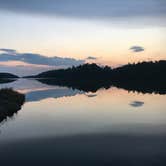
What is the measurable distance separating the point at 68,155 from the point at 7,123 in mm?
11643

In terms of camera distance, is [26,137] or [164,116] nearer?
[26,137]

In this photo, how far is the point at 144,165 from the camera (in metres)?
14.3

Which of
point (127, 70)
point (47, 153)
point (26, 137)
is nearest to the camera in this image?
point (47, 153)

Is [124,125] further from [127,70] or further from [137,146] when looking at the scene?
[127,70]

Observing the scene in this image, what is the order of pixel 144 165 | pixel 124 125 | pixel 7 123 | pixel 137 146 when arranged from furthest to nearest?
pixel 7 123 → pixel 124 125 → pixel 137 146 → pixel 144 165

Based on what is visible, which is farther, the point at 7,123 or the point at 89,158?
the point at 7,123

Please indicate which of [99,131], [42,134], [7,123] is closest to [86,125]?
[99,131]

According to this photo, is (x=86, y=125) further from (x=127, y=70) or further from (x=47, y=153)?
(x=127, y=70)

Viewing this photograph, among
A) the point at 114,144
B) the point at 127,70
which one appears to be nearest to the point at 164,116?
the point at 114,144

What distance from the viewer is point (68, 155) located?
53.3 feet

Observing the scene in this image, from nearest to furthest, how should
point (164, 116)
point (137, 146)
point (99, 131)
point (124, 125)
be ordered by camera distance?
1. point (137, 146)
2. point (99, 131)
3. point (124, 125)
4. point (164, 116)

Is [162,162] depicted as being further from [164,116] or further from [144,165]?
[164,116]

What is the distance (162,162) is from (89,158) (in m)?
3.32

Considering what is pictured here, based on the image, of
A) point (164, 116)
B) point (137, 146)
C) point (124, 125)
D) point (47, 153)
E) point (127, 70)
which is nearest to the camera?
point (47, 153)
